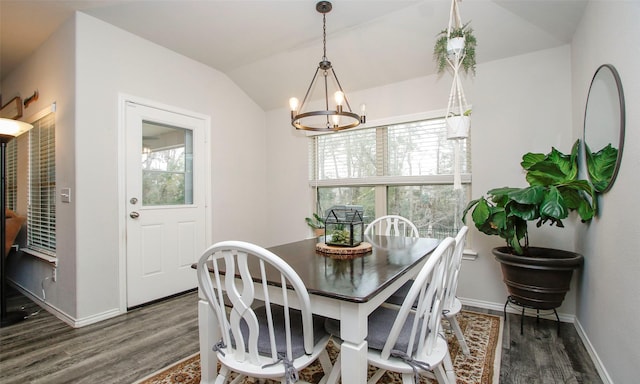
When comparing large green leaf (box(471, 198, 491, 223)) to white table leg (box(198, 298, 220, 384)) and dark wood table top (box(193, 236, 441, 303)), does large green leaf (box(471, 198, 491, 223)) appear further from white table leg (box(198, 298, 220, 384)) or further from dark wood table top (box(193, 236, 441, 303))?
white table leg (box(198, 298, 220, 384))

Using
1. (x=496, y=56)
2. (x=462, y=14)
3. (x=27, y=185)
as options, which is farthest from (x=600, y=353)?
(x=27, y=185)

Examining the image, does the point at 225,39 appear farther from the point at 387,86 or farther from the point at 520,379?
the point at 520,379

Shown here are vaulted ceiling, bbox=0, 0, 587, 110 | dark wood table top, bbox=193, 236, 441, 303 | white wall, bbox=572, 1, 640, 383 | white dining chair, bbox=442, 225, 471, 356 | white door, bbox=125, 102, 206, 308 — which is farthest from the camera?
white door, bbox=125, 102, 206, 308

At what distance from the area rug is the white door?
1.34 m

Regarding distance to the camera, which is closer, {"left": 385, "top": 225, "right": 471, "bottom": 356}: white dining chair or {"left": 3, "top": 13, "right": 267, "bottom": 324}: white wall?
{"left": 385, "top": 225, "right": 471, "bottom": 356}: white dining chair

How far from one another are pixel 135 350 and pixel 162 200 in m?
1.52

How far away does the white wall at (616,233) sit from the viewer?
146 centimetres

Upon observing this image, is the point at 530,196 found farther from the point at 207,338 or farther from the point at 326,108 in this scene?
the point at 207,338

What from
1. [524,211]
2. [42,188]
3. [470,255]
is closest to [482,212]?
[524,211]

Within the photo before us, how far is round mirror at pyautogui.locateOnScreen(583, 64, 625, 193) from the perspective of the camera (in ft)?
5.43

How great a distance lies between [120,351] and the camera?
213 cm

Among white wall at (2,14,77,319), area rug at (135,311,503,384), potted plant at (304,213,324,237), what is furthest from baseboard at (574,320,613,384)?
white wall at (2,14,77,319)

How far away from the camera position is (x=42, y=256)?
299 centimetres

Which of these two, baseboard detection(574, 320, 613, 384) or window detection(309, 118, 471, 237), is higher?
window detection(309, 118, 471, 237)
